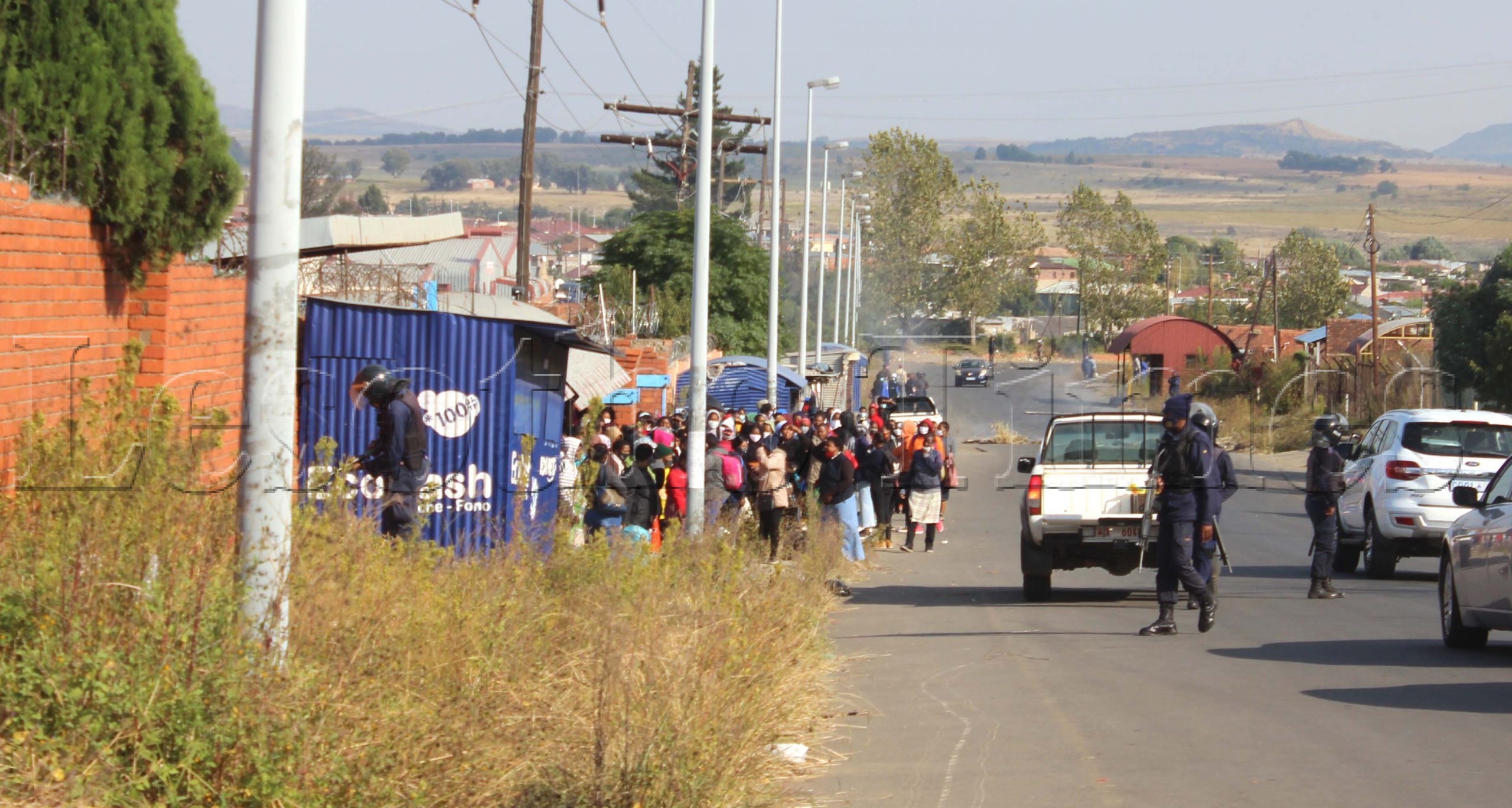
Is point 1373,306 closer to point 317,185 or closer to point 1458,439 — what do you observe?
point 1458,439

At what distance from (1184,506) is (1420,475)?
20.6ft

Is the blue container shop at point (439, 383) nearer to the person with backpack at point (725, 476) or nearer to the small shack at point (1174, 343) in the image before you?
the person with backpack at point (725, 476)

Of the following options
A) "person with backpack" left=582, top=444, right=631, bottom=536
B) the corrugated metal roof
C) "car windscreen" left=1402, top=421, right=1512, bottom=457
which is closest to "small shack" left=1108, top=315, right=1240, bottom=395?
the corrugated metal roof

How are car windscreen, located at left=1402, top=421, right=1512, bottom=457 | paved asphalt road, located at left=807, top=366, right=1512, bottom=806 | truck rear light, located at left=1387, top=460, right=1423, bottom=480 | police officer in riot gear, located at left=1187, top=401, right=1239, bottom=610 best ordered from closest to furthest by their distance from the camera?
paved asphalt road, located at left=807, top=366, right=1512, bottom=806 → police officer in riot gear, located at left=1187, top=401, right=1239, bottom=610 → truck rear light, located at left=1387, top=460, right=1423, bottom=480 → car windscreen, located at left=1402, top=421, right=1512, bottom=457

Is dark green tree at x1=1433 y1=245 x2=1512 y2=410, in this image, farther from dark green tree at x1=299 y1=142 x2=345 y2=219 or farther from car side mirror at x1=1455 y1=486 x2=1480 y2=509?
dark green tree at x1=299 y1=142 x2=345 y2=219

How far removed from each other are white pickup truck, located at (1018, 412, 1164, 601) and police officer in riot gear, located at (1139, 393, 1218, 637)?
122 cm

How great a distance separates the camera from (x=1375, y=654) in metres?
11.1

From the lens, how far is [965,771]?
7473 mm

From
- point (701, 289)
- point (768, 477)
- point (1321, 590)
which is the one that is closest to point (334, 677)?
point (701, 289)

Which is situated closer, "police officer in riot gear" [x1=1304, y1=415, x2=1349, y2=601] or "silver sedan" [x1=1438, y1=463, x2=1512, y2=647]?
"silver sedan" [x1=1438, y1=463, x2=1512, y2=647]

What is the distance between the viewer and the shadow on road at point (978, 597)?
15070mm

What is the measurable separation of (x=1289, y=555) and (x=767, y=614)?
13.4 metres

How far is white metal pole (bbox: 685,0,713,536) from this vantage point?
1551 cm

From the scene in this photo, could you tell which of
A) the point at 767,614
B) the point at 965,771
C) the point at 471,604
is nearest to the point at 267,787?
the point at 471,604
